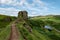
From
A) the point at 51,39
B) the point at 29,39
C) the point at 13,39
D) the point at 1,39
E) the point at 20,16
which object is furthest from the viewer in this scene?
the point at 20,16

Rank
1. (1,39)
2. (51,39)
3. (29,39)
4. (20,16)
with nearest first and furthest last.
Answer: (1,39), (29,39), (51,39), (20,16)

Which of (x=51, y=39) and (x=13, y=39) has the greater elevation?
(x=13, y=39)

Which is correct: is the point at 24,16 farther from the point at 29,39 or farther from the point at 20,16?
the point at 29,39

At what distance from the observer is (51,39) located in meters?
110

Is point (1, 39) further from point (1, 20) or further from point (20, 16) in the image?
point (1, 20)

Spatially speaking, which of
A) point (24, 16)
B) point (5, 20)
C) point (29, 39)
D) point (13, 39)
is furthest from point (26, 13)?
point (13, 39)

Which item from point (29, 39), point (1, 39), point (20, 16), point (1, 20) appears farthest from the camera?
point (1, 20)

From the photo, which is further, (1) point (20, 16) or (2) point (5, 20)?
(2) point (5, 20)

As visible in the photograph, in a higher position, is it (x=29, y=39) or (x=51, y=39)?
(x=29, y=39)

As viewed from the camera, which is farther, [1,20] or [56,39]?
[1,20]

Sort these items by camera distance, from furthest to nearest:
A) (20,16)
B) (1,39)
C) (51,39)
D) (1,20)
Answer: (1,20)
(20,16)
(51,39)
(1,39)

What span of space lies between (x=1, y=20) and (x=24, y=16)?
86.2 ft

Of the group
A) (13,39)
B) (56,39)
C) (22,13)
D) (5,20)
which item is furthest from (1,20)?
(13,39)

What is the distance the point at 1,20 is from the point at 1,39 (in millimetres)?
83742
